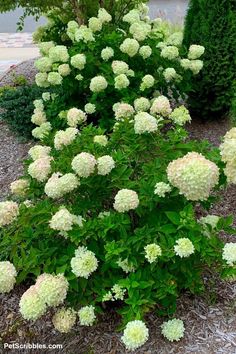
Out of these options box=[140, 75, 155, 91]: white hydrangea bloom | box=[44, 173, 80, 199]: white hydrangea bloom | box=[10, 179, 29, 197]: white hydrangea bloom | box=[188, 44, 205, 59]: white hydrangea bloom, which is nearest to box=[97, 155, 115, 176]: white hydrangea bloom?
box=[44, 173, 80, 199]: white hydrangea bloom

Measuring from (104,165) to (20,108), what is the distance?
121 inches

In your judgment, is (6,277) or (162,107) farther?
(162,107)

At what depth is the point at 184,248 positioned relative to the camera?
224cm

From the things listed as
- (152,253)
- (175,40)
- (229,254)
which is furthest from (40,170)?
(175,40)

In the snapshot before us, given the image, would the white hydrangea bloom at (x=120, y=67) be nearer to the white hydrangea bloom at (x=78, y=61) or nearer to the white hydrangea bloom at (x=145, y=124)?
the white hydrangea bloom at (x=78, y=61)

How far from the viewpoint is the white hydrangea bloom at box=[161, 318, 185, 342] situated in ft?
8.36

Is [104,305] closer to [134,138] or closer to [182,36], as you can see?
[134,138]

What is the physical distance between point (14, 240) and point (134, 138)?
0.88m

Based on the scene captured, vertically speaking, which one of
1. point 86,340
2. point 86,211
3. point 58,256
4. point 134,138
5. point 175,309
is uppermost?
point 134,138

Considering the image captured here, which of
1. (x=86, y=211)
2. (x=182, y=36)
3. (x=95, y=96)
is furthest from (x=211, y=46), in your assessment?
(x=86, y=211)

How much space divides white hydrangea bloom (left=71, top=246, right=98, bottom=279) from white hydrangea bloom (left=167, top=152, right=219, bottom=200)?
538 mm

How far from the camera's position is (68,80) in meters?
4.40

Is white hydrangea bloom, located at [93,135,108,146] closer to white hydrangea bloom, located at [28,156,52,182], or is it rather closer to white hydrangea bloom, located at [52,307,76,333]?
white hydrangea bloom, located at [28,156,52,182]

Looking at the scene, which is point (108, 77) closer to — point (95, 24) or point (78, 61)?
point (78, 61)
